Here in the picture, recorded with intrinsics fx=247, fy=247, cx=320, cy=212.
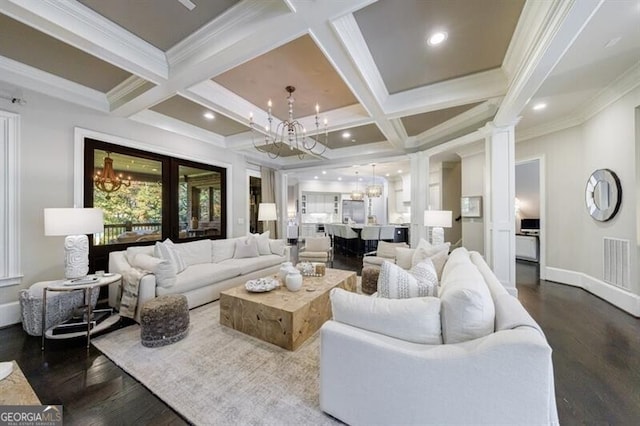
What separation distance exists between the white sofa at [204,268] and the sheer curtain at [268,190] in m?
1.89

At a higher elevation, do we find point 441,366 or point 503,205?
point 503,205

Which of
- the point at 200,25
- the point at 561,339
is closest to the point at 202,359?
the point at 200,25

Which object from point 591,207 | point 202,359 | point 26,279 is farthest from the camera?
point 591,207

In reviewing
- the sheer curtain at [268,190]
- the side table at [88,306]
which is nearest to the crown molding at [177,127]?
the sheer curtain at [268,190]

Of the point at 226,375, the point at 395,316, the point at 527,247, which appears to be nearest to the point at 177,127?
the point at 226,375

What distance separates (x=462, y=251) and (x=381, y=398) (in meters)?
1.86

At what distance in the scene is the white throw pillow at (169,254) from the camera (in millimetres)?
3336

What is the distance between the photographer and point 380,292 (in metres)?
1.76

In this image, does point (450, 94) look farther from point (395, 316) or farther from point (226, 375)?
point (226, 375)

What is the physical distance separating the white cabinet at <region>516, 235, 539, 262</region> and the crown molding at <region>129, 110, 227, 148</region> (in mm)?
7620

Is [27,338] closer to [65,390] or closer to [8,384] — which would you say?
[65,390]

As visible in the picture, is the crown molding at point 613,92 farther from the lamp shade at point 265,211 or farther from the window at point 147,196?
the window at point 147,196

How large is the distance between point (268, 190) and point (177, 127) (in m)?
2.78

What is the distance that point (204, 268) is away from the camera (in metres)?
3.72
